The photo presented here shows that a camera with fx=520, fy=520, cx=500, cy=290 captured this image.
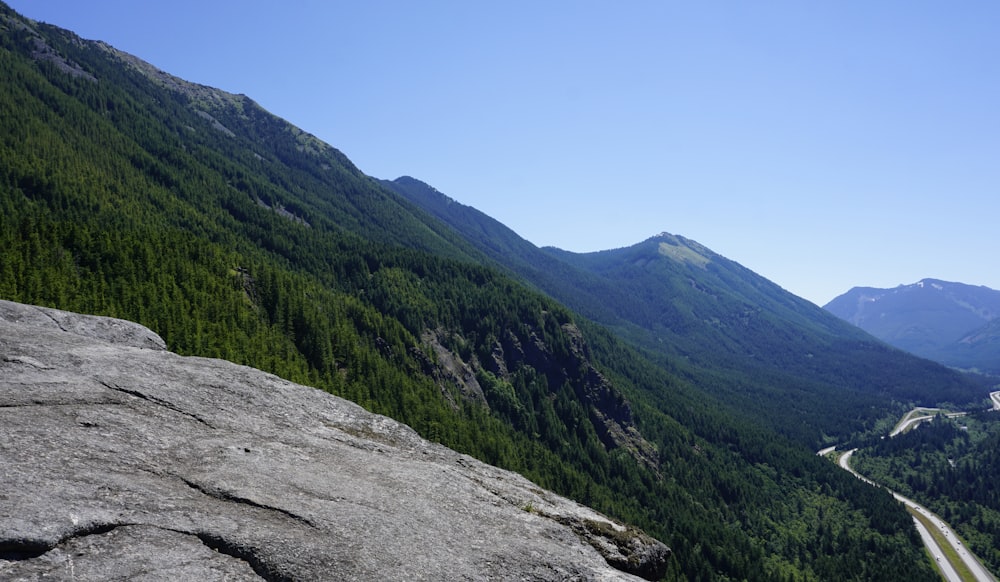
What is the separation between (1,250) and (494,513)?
401 ft

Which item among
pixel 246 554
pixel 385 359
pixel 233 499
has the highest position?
pixel 233 499

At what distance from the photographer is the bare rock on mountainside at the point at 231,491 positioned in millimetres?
10773

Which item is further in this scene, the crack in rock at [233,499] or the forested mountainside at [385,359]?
the forested mountainside at [385,359]

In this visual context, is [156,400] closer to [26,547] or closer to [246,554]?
[26,547]

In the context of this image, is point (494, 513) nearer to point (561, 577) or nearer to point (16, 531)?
point (561, 577)

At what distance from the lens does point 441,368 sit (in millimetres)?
176000

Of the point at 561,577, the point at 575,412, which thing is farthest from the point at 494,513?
the point at 575,412

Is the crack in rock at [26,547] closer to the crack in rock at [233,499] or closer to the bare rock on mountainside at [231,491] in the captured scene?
the bare rock on mountainside at [231,491]

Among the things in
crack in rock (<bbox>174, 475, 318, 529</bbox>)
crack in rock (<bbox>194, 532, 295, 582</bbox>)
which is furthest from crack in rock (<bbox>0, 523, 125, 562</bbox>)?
crack in rock (<bbox>174, 475, 318, 529</bbox>)

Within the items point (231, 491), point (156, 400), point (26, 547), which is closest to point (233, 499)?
point (231, 491)

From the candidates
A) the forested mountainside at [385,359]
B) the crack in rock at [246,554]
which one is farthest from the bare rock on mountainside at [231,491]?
the forested mountainside at [385,359]

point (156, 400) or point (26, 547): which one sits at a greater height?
point (156, 400)

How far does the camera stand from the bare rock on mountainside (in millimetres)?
10773

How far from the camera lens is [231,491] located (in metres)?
13.1
